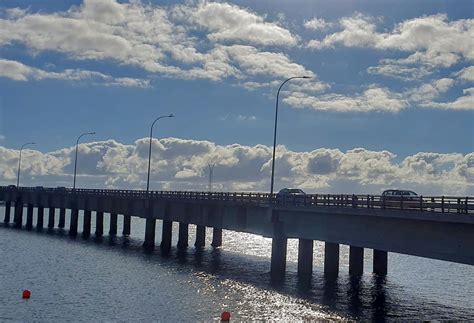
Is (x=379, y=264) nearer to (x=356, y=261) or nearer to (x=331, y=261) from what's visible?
(x=356, y=261)

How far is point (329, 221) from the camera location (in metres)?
47.8

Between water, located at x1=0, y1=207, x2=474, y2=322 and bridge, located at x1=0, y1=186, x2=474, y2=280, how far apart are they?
2996 millimetres

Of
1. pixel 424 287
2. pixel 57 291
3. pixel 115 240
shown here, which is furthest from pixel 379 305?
pixel 115 240

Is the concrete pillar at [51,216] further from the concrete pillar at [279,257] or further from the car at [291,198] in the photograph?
the concrete pillar at [279,257]

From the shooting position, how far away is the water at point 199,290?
3588 centimetres

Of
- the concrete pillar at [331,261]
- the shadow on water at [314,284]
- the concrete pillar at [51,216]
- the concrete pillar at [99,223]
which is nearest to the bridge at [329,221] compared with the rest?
the concrete pillar at [331,261]

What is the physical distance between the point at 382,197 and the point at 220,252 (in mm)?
37439

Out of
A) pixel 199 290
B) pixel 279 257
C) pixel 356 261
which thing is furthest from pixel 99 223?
pixel 199 290

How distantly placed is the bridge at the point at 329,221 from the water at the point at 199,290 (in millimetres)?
2996

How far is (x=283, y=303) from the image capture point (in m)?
39.2

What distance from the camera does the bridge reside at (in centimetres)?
3734

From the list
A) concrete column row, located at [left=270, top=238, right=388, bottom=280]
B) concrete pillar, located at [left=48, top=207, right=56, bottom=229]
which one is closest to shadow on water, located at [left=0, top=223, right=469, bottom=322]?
concrete column row, located at [left=270, top=238, right=388, bottom=280]

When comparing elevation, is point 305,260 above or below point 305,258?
below

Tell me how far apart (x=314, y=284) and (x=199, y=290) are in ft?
31.9
